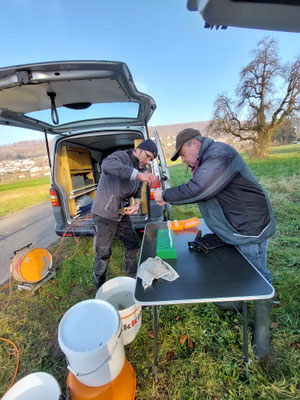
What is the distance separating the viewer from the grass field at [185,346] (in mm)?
1519

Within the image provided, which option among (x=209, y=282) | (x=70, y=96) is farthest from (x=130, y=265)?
(x=70, y=96)

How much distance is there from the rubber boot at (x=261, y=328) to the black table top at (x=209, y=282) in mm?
Answer: 457

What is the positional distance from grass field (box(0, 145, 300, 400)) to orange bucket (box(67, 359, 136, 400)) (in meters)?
0.26

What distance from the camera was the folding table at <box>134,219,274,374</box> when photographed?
46.7 inches

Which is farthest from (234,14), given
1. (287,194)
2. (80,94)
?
(287,194)

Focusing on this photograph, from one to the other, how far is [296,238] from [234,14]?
4.53 meters

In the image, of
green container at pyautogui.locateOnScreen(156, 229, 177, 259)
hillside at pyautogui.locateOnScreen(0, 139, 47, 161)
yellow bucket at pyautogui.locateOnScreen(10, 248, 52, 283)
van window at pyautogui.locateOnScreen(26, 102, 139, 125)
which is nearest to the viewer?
green container at pyautogui.locateOnScreen(156, 229, 177, 259)

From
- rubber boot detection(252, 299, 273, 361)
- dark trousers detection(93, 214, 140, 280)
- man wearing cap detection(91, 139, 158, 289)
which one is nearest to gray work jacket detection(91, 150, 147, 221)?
man wearing cap detection(91, 139, 158, 289)

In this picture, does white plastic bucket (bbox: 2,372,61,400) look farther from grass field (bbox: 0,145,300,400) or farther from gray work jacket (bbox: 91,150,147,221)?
gray work jacket (bbox: 91,150,147,221)

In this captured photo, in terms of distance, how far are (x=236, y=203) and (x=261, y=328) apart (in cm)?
116

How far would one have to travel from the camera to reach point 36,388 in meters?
1.33

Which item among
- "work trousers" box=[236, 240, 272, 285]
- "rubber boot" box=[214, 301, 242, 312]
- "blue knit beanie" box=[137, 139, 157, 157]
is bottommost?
"rubber boot" box=[214, 301, 242, 312]

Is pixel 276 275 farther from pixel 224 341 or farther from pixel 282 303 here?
pixel 224 341

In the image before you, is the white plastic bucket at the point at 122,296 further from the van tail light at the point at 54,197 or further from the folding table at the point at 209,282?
the van tail light at the point at 54,197
